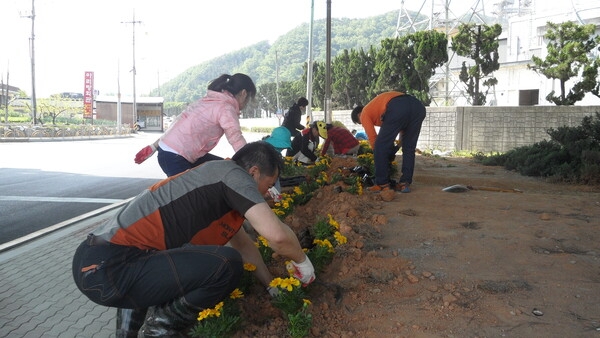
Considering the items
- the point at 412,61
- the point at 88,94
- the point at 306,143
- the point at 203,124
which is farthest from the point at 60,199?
the point at 88,94

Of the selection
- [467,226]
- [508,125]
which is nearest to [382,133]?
[467,226]

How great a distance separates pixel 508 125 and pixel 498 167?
183 inches

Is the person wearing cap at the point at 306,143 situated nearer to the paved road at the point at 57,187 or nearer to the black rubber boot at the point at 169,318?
the paved road at the point at 57,187

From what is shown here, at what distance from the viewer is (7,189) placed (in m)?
9.80

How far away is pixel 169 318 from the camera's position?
8.95 feet

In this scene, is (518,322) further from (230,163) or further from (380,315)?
(230,163)

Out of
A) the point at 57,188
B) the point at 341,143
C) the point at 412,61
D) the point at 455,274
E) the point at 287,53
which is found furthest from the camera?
the point at 287,53

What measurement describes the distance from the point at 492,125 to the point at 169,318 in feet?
48.6

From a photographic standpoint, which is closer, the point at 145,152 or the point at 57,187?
the point at 145,152

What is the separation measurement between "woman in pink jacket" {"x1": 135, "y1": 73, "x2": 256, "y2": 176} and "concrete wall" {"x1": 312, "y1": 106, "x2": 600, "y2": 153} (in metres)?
12.7

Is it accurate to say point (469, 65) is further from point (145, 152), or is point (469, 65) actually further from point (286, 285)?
point (286, 285)

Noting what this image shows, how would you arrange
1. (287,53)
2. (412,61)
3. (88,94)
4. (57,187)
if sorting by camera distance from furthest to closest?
1. (287,53)
2. (88,94)
3. (412,61)
4. (57,187)

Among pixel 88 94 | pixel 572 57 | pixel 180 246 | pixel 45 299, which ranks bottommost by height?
pixel 45 299

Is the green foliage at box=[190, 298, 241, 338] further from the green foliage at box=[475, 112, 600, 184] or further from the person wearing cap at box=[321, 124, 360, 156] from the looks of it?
the person wearing cap at box=[321, 124, 360, 156]
